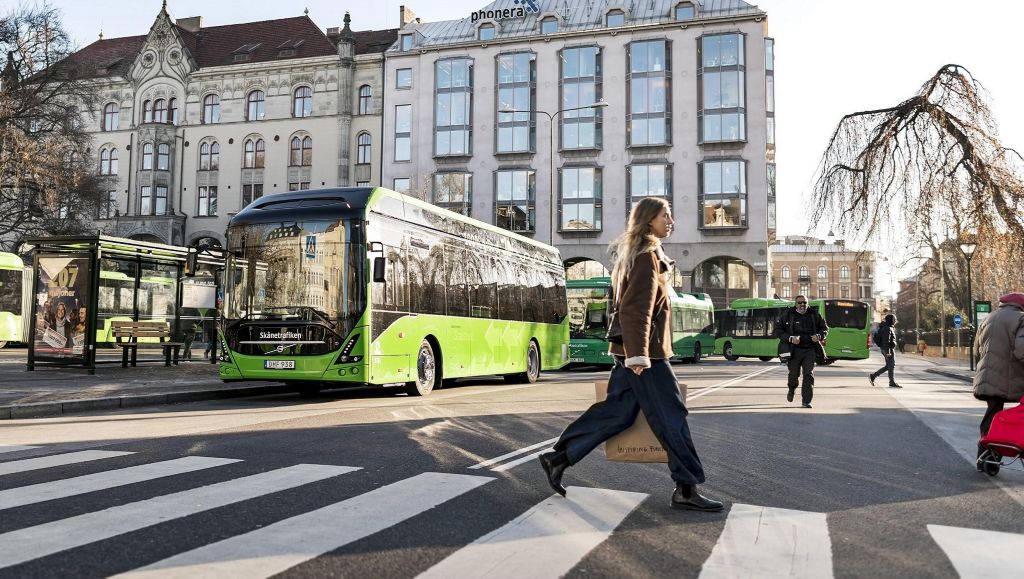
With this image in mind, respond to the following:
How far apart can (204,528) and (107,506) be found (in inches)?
34.8

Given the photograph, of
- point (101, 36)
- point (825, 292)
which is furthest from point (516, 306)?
point (825, 292)

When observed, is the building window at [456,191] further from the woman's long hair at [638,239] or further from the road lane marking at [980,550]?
the road lane marking at [980,550]

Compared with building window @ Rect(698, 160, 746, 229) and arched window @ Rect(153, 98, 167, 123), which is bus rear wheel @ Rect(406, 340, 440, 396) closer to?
building window @ Rect(698, 160, 746, 229)

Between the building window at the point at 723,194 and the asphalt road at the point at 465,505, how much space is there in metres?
39.7

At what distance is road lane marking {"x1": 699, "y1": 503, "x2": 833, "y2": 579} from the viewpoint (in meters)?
3.68

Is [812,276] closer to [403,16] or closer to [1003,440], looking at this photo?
[403,16]

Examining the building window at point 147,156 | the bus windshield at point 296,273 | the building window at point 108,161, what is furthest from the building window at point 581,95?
the bus windshield at point 296,273

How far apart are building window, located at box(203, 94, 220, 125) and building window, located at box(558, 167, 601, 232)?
83.9ft

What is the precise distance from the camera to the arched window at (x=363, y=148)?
185ft

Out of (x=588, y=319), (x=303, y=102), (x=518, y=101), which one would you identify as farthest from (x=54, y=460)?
(x=303, y=102)

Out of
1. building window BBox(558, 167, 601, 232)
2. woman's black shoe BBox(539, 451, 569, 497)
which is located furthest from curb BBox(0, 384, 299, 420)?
building window BBox(558, 167, 601, 232)

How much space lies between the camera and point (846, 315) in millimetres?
35031

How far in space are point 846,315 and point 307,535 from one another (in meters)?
34.5

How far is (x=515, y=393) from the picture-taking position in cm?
1464
